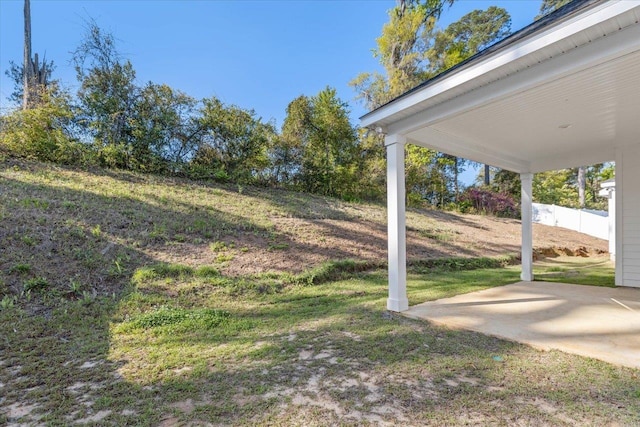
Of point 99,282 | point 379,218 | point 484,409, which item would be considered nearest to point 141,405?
point 484,409

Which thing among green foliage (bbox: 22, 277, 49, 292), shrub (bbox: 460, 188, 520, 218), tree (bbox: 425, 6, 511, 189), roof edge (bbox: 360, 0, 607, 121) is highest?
tree (bbox: 425, 6, 511, 189)

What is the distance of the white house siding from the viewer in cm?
539

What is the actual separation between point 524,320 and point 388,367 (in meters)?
2.06

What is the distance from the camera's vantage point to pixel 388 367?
7.86ft

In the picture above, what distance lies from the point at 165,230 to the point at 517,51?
6.13 metres

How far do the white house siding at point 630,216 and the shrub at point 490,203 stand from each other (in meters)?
10.9

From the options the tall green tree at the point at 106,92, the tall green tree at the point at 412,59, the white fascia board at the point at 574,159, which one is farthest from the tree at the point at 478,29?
the tall green tree at the point at 106,92

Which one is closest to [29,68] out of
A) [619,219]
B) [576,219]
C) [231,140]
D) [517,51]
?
[231,140]

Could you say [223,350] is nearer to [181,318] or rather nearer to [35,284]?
[181,318]

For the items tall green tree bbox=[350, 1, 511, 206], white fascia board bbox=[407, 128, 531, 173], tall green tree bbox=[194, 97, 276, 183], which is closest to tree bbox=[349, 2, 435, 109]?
tall green tree bbox=[350, 1, 511, 206]

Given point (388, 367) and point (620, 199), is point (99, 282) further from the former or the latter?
point (620, 199)

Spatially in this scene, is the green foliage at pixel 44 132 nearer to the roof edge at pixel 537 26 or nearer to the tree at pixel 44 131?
the tree at pixel 44 131

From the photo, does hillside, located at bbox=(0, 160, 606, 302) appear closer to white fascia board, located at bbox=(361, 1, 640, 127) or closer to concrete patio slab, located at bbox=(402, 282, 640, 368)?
concrete patio slab, located at bbox=(402, 282, 640, 368)

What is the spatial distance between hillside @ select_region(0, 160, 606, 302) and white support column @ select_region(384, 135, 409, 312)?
2355 mm
